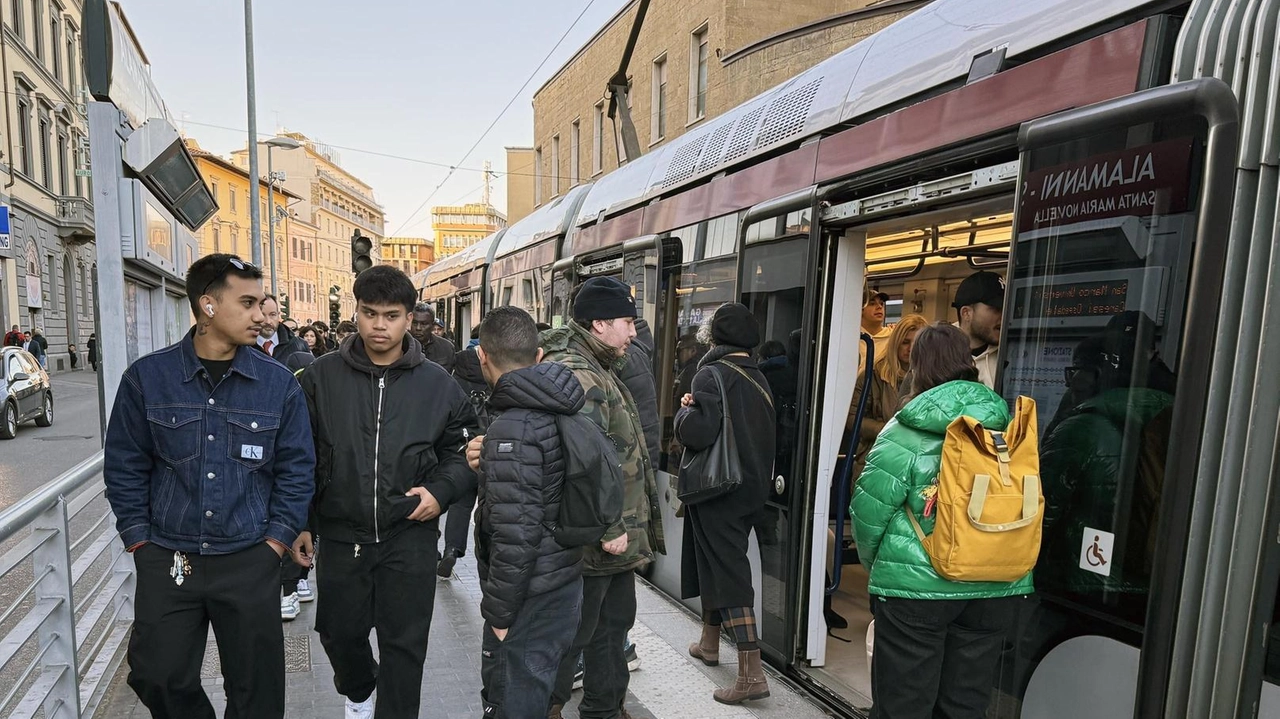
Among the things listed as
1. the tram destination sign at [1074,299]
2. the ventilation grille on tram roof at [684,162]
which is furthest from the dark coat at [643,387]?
the tram destination sign at [1074,299]

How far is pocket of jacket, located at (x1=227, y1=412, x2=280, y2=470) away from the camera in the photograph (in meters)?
2.69

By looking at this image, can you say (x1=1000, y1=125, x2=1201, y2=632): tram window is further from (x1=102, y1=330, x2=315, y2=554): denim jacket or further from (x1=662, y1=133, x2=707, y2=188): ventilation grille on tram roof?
(x1=662, y1=133, x2=707, y2=188): ventilation grille on tram roof

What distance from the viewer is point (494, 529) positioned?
8.91 feet

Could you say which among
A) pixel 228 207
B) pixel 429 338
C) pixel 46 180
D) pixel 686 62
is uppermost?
pixel 228 207

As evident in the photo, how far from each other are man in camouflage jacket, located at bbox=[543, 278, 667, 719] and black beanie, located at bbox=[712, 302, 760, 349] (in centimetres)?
55

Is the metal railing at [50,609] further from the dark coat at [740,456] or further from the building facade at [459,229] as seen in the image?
the building facade at [459,229]

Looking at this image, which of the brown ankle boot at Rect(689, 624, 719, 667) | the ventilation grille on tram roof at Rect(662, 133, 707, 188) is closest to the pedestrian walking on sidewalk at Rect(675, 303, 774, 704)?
the brown ankle boot at Rect(689, 624, 719, 667)

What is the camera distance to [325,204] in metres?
86.1

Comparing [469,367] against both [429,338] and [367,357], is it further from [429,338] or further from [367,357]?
[367,357]

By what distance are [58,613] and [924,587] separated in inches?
124

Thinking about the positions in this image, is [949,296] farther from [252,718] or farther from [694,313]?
[252,718]

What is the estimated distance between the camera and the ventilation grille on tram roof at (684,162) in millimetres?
5359

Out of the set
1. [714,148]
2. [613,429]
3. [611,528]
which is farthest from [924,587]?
[714,148]

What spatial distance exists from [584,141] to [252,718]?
2048 centimetres
